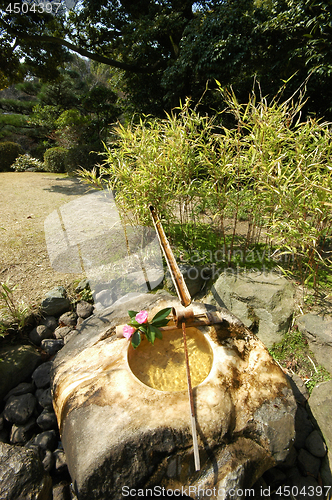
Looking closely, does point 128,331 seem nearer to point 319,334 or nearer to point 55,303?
point 55,303

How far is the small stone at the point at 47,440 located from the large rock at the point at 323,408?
75.5 inches

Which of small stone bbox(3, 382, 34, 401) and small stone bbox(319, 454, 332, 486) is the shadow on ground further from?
small stone bbox(319, 454, 332, 486)

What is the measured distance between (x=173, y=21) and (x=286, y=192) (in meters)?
6.98

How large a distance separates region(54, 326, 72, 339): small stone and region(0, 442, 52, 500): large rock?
1.16 metres

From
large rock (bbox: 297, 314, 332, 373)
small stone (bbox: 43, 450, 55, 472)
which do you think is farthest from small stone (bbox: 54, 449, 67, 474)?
large rock (bbox: 297, 314, 332, 373)

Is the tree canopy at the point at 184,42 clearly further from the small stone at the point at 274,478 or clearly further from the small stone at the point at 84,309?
the small stone at the point at 274,478

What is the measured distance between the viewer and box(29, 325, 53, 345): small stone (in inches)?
104

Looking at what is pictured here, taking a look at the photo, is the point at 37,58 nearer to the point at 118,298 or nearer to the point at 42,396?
the point at 118,298

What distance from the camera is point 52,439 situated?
1921mm

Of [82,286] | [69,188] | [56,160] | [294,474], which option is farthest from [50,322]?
[56,160]

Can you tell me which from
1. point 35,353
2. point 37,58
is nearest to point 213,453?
point 35,353

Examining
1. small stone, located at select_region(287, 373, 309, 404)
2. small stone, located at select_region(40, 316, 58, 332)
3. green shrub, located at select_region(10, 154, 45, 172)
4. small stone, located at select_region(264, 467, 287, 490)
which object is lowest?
small stone, located at select_region(264, 467, 287, 490)

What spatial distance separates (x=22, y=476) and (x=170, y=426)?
865 millimetres

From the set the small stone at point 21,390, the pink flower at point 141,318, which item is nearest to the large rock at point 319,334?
the pink flower at point 141,318
